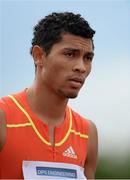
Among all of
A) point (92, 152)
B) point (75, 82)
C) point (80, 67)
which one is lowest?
point (92, 152)

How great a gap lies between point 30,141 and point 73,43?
74cm

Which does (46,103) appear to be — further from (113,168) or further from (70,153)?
(113,168)

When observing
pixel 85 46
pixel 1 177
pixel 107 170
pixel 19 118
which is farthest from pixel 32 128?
pixel 107 170

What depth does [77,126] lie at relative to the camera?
4770mm

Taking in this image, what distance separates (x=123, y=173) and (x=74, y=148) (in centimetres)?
1607

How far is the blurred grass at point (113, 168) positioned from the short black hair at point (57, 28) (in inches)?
589

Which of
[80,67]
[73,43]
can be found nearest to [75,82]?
[80,67]

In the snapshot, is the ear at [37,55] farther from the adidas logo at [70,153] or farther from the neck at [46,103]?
the adidas logo at [70,153]

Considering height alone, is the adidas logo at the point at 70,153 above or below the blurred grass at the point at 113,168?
above

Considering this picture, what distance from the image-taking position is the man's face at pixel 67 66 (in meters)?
4.38

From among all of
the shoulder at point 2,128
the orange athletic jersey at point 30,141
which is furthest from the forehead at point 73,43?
the shoulder at point 2,128

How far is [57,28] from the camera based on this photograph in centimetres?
457

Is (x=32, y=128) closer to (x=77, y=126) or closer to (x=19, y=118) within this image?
(x=19, y=118)

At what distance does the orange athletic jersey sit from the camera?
4.29 m
